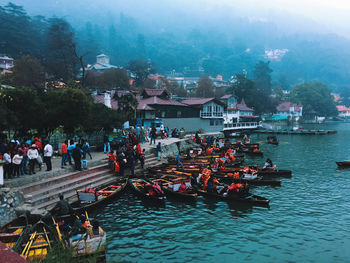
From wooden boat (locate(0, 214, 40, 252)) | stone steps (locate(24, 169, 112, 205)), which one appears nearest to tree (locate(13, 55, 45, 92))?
stone steps (locate(24, 169, 112, 205))

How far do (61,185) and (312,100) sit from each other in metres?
136

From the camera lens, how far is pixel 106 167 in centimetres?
2347

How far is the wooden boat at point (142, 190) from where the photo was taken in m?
18.4

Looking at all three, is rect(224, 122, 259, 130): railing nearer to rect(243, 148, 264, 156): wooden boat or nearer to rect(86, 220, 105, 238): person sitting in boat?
rect(243, 148, 264, 156): wooden boat

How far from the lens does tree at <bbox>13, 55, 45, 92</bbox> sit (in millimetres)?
59556

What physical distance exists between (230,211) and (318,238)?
16.5 ft

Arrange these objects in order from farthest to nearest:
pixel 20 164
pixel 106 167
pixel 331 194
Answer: pixel 106 167 < pixel 331 194 < pixel 20 164

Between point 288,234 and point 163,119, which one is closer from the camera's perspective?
point 288,234

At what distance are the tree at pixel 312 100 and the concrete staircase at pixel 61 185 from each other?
126 meters

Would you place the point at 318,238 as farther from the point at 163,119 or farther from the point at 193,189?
the point at 163,119

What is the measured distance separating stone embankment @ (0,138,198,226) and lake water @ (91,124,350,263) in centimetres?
287

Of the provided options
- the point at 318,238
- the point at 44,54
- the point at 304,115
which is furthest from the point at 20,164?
the point at 304,115

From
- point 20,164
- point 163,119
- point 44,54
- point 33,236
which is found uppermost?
point 44,54

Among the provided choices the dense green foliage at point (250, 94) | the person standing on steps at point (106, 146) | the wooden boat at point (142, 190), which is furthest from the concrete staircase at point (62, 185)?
the dense green foliage at point (250, 94)
